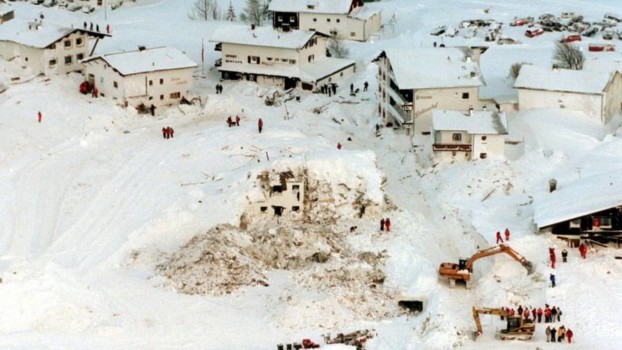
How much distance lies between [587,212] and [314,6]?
50.1 metres

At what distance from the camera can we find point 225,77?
3821 inches

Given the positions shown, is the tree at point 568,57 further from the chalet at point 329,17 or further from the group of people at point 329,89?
the chalet at point 329,17

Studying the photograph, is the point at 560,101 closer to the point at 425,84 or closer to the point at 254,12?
the point at 425,84

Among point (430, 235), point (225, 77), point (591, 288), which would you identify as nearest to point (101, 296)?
point (430, 235)

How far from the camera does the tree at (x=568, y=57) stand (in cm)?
9275

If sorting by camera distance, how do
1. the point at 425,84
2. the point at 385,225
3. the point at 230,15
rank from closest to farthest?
the point at 385,225 → the point at 425,84 → the point at 230,15

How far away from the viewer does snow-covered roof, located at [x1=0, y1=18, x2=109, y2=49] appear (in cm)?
9206

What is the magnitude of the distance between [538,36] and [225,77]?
88.3 ft

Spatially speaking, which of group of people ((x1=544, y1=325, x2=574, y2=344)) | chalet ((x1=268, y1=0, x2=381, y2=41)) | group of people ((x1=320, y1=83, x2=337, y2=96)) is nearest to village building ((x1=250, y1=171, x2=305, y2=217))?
group of people ((x1=544, y1=325, x2=574, y2=344))

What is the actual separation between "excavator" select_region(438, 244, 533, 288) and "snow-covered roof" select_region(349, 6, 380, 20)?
158 feet

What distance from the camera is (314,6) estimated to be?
111438 millimetres

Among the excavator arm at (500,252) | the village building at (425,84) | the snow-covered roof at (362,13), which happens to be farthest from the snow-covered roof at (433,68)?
the snow-covered roof at (362,13)

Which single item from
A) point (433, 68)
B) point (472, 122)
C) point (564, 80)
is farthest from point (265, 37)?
point (564, 80)

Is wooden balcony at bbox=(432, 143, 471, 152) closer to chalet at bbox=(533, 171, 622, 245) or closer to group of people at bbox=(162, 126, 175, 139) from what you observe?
chalet at bbox=(533, 171, 622, 245)
